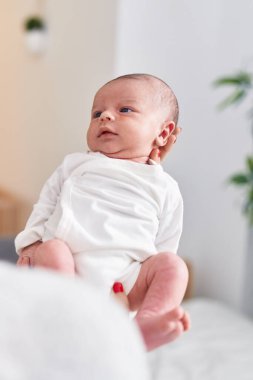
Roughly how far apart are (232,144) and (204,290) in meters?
0.48

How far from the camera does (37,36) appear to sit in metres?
0.51

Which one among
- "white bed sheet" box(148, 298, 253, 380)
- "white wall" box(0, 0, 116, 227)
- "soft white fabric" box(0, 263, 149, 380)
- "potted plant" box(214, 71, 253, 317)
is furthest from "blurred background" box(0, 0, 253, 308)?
"potted plant" box(214, 71, 253, 317)

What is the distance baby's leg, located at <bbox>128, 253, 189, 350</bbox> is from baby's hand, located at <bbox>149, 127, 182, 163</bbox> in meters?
0.04

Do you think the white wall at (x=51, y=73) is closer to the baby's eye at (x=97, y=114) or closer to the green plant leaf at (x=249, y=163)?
the baby's eye at (x=97, y=114)

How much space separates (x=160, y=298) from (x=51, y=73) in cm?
32

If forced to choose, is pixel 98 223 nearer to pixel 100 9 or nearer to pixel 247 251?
pixel 100 9

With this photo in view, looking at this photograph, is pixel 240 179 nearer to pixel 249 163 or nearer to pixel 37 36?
pixel 249 163

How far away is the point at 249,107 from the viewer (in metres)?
1.53

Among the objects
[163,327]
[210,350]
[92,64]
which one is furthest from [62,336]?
[210,350]

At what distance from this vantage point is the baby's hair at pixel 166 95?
0.22 m

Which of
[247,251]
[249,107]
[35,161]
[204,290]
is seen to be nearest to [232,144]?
[249,107]

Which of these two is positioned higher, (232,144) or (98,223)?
(98,223)

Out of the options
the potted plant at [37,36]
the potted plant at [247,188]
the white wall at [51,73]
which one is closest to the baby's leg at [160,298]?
the white wall at [51,73]

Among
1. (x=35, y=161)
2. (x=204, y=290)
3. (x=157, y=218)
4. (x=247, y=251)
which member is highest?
(x=157, y=218)
